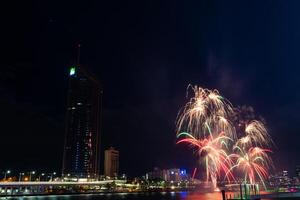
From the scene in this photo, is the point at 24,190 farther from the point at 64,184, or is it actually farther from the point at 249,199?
the point at 249,199

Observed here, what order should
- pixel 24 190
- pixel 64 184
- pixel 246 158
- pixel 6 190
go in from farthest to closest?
1. pixel 64 184
2. pixel 24 190
3. pixel 6 190
4. pixel 246 158

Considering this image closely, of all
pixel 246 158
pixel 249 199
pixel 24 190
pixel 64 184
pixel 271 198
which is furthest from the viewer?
pixel 64 184

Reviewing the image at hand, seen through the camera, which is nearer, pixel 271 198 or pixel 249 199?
pixel 249 199

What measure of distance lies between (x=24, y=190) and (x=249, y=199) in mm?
151671

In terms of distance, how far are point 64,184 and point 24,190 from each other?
22.7 m

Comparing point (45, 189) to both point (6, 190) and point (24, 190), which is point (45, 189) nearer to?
point (24, 190)

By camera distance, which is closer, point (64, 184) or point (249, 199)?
point (249, 199)

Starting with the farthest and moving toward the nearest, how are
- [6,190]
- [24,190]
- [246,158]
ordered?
[24,190] < [6,190] < [246,158]

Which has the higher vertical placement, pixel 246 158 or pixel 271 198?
pixel 246 158

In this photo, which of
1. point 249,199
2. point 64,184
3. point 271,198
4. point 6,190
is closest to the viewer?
point 249,199

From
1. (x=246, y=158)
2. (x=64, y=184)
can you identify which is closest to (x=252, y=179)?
(x=246, y=158)

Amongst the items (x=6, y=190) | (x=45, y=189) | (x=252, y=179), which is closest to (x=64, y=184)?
(x=45, y=189)

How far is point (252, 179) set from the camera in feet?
259

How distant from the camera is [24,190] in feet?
598
